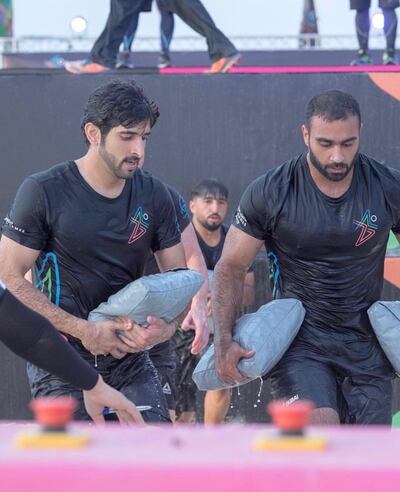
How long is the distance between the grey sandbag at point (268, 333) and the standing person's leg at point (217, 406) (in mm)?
2680

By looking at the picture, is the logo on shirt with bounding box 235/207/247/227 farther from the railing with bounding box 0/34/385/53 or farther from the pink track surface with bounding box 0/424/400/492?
the railing with bounding box 0/34/385/53

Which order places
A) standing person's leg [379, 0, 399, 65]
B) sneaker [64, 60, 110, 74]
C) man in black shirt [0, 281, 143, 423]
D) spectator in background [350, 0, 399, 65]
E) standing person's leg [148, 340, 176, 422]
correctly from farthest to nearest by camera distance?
spectator in background [350, 0, 399, 65] < standing person's leg [379, 0, 399, 65] < sneaker [64, 60, 110, 74] < standing person's leg [148, 340, 176, 422] < man in black shirt [0, 281, 143, 423]

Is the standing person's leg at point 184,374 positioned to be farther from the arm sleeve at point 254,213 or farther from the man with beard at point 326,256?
the arm sleeve at point 254,213

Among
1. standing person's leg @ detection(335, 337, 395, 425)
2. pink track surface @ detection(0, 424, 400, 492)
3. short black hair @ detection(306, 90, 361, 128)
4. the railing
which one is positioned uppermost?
the railing

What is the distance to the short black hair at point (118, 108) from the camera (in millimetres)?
4672

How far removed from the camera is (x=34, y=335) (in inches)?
114

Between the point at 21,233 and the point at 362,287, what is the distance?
1.48 meters

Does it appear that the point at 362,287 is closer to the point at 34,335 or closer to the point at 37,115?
the point at 34,335

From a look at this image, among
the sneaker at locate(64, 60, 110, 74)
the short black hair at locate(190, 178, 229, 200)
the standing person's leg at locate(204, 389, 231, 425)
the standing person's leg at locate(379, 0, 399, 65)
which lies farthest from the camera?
the standing person's leg at locate(379, 0, 399, 65)

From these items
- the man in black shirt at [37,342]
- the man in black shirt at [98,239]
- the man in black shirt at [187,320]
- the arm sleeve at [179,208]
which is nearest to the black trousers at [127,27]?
the man in black shirt at [187,320]

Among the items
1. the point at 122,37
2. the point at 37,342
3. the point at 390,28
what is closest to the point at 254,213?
the point at 37,342

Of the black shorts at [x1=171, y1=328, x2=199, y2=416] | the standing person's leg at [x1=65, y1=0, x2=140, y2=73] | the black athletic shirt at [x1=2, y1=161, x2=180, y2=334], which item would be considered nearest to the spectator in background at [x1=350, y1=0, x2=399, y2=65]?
the standing person's leg at [x1=65, y1=0, x2=140, y2=73]

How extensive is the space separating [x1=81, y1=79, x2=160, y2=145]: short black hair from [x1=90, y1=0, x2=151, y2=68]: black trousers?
3.97 metres

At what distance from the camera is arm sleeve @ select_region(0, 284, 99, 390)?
2912mm
